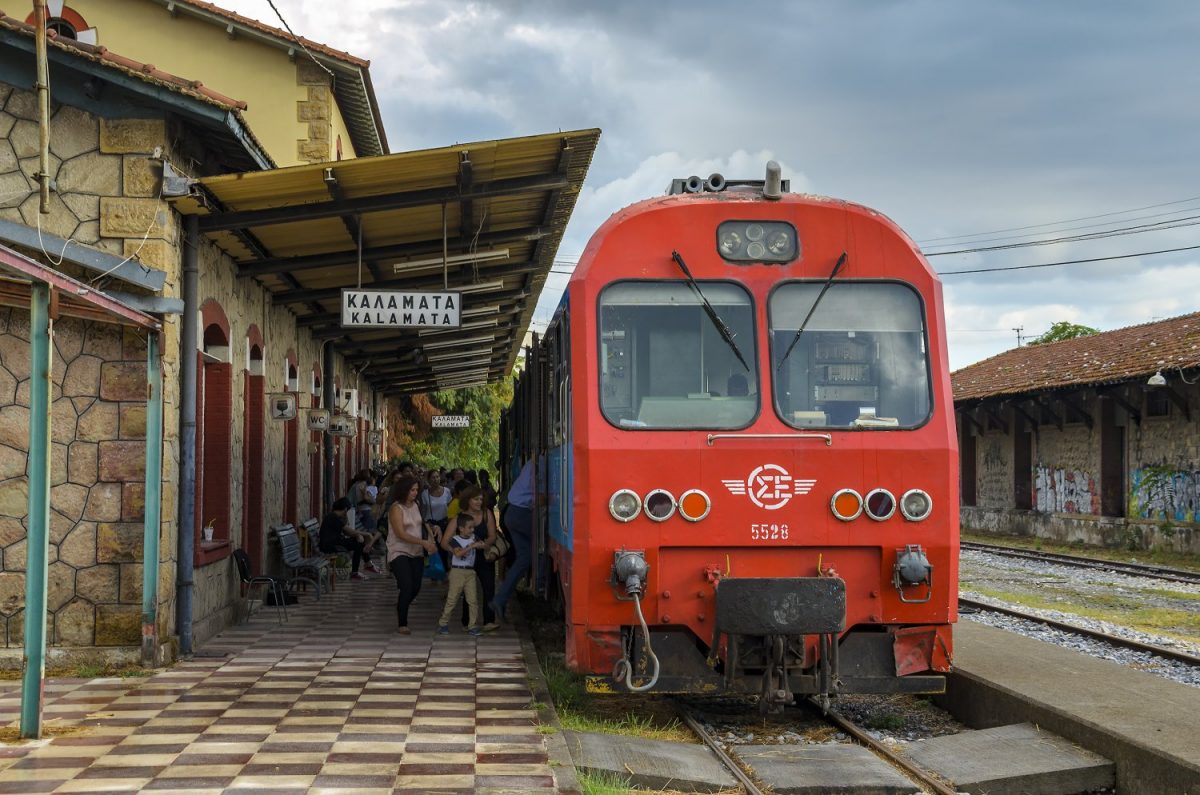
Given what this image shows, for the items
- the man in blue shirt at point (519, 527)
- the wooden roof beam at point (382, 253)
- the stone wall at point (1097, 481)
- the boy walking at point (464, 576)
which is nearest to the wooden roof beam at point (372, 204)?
the wooden roof beam at point (382, 253)

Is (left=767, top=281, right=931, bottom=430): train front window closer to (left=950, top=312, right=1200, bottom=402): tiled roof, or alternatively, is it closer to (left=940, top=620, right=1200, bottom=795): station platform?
(left=940, top=620, right=1200, bottom=795): station platform

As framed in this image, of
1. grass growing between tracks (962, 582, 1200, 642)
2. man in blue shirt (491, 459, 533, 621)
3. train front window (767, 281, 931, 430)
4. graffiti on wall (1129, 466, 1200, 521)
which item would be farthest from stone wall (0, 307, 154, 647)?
graffiti on wall (1129, 466, 1200, 521)

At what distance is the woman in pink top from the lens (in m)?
12.5

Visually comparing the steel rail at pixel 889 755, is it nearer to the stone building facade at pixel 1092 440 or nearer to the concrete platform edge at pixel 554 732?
the concrete platform edge at pixel 554 732

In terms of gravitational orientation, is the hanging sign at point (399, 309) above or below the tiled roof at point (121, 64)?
below

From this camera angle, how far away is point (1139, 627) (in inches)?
539

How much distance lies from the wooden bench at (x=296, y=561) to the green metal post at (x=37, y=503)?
7687 mm

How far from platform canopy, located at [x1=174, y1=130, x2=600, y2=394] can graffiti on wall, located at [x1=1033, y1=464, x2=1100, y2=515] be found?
14331 mm

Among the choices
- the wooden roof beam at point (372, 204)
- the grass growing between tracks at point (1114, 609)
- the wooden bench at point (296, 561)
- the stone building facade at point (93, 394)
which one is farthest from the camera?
the wooden bench at point (296, 561)

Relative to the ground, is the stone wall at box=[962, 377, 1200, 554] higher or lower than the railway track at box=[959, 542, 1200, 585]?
higher

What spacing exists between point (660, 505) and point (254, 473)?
7.63 meters

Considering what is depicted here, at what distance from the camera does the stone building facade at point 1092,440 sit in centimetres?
2450

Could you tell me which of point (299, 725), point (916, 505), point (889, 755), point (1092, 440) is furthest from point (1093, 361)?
point (299, 725)

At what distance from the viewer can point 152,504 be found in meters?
9.57
